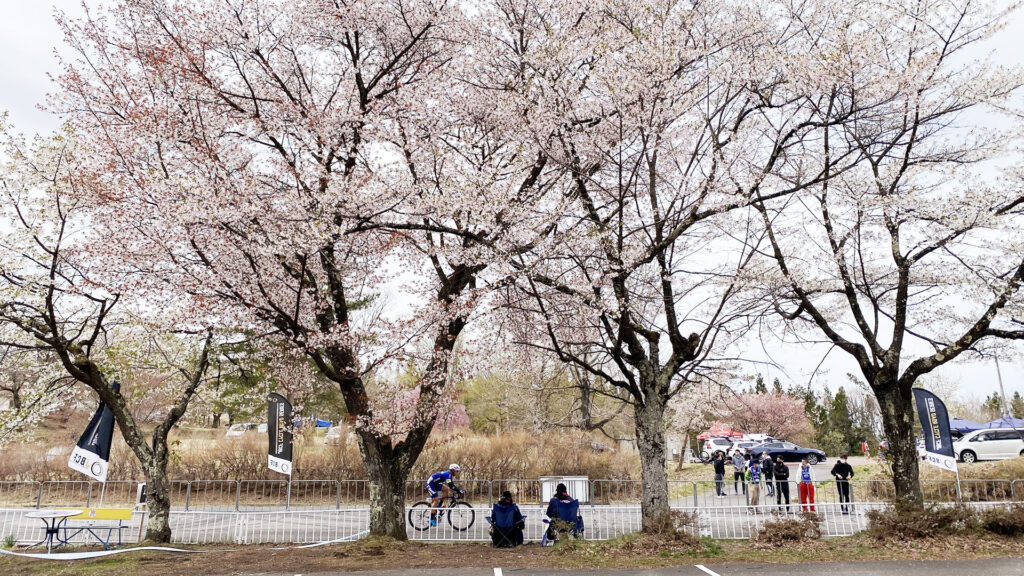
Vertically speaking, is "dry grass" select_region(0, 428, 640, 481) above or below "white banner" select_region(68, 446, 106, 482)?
below

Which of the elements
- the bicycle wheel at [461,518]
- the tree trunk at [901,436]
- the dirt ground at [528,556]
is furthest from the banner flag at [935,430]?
the bicycle wheel at [461,518]

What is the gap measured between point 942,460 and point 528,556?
8991mm

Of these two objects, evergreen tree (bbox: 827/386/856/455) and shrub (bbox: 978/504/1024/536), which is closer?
shrub (bbox: 978/504/1024/536)

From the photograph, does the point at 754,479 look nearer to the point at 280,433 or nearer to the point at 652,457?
the point at 652,457

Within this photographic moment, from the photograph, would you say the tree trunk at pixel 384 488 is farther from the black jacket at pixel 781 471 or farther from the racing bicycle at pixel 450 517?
the black jacket at pixel 781 471

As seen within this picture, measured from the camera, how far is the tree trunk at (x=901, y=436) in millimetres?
11906

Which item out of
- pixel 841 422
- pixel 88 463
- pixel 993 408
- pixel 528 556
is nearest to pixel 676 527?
pixel 528 556

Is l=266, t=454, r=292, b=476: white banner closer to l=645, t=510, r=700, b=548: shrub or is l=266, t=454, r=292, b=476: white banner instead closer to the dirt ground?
the dirt ground

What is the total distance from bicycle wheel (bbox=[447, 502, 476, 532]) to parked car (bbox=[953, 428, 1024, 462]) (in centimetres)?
2363

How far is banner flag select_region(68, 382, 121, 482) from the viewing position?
452 inches

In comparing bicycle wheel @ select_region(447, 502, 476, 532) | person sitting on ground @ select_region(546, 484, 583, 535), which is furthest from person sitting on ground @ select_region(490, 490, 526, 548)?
bicycle wheel @ select_region(447, 502, 476, 532)

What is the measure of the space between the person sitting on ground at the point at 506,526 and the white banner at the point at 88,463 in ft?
24.8

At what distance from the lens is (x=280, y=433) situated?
40.1 ft

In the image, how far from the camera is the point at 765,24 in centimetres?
1184
